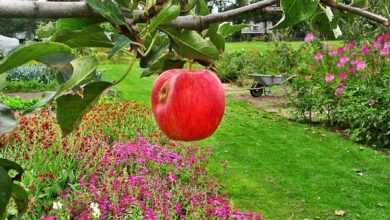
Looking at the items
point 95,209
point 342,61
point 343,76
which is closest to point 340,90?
point 343,76

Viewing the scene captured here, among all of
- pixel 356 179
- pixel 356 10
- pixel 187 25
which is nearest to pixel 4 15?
pixel 187 25

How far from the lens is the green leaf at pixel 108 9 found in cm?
48

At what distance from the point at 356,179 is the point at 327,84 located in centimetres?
266

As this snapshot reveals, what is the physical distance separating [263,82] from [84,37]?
5.22m

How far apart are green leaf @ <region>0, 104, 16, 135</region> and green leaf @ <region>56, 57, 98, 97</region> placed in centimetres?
8

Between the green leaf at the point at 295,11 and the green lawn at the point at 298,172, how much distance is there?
381 cm

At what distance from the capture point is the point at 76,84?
48 centimetres

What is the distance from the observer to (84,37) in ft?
1.81

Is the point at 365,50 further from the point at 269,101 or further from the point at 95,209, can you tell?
the point at 95,209

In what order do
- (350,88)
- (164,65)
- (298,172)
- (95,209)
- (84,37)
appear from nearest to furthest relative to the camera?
(84,37), (164,65), (95,209), (298,172), (350,88)

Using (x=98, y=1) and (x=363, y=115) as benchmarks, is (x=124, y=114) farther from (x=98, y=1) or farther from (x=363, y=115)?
(x=98, y=1)

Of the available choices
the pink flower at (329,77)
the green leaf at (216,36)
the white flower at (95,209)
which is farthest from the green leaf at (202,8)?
the pink flower at (329,77)

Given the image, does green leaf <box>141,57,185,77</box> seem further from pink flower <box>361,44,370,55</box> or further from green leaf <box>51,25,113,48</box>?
pink flower <box>361,44,370,55</box>

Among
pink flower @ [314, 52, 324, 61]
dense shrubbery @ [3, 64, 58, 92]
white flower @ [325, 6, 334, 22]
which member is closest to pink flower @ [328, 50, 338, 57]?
pink flower @ [314, 52, 324, 61]
